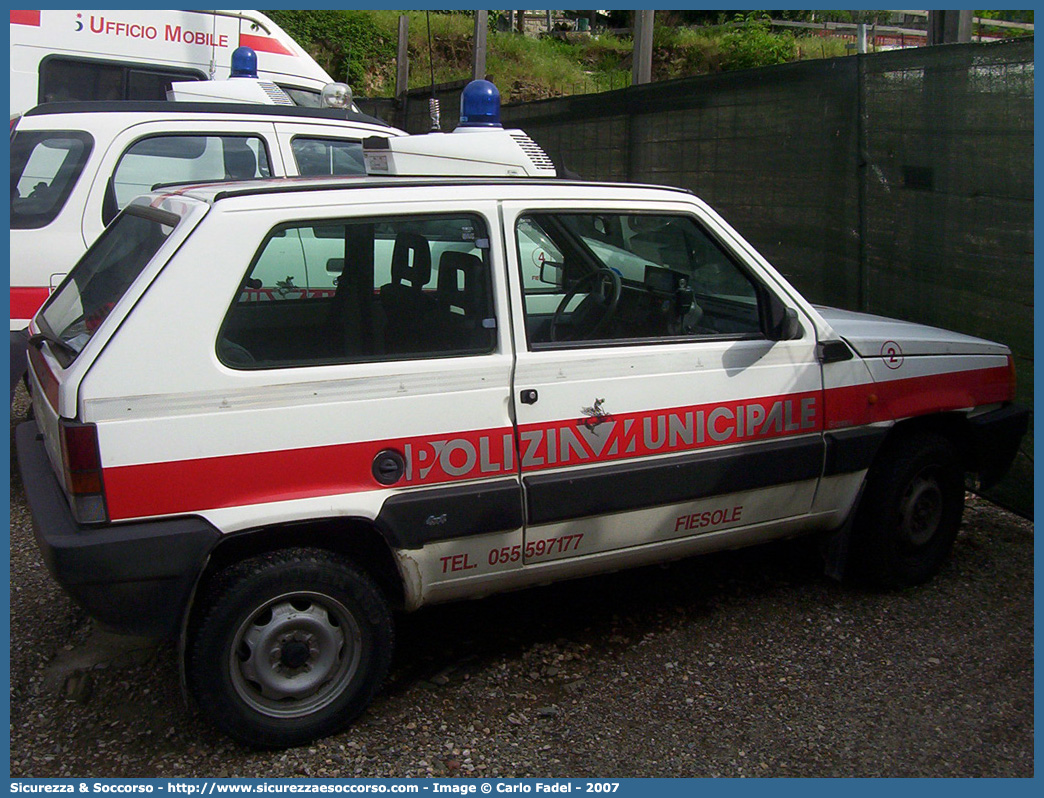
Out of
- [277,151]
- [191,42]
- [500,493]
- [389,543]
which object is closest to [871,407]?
[500,493]

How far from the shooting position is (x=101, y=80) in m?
8.63

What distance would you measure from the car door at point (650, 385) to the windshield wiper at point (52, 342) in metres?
1.38

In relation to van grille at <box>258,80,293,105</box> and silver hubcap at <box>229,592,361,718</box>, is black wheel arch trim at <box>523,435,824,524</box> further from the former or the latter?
van grille at <box>258,80,293,105</box>

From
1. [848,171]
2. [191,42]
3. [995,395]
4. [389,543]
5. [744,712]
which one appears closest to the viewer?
[389,543]

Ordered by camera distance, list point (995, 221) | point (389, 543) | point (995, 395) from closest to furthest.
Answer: point (389, 543) < point (995, 395) < point (995, 221)

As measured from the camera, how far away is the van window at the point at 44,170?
5.43 meters

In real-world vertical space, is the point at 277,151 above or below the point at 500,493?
above

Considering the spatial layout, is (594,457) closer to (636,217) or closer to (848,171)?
(636,217)

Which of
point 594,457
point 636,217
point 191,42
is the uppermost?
point 191,42

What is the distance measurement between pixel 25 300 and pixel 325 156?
1.95 meters

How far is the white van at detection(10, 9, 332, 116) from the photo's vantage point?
27.2 feet

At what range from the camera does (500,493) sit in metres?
3.25

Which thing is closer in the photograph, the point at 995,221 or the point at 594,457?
the point at 594,457

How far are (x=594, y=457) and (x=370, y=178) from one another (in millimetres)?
1224
